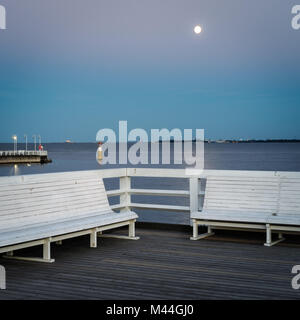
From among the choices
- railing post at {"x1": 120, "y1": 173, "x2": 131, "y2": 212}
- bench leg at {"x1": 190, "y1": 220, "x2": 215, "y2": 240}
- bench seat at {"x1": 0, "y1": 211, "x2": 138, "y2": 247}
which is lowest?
bench leg at {"x1": 190, "y1": 220, "x2": 215, "y2": 240}


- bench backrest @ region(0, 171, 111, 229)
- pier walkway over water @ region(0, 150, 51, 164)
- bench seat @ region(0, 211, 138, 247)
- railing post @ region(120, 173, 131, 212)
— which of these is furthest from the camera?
pier walkway over water @ region(0, 150, 51, 164)

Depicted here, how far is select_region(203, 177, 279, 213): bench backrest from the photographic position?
5.84 m

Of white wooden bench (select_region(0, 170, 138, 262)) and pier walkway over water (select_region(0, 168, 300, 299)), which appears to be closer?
pier walkway over water (select_region(0, 168, 300, 299))

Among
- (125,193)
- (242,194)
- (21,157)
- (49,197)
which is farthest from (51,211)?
(21,157)

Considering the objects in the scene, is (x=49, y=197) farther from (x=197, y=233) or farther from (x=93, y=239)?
(x=197, y=233)

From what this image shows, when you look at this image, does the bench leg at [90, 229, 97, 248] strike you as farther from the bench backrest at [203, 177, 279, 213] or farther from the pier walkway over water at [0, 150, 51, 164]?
the pier walkway over water at [0, 150, 51, 164]

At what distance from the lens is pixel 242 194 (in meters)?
5.99

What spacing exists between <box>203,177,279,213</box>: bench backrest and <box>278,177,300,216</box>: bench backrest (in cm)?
7

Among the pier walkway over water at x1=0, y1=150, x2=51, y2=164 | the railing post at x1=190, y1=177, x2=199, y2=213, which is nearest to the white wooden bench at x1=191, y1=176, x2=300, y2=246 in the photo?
the railing post at x1=190, y1=177, x2=199, y2=213

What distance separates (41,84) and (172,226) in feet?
181

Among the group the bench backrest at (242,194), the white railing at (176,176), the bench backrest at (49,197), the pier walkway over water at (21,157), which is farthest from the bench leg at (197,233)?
the pier walkway over water at (21,157)

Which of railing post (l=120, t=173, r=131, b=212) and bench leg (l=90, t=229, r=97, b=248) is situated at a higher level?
railing post (l=120, t=173, r=131, b=212)
